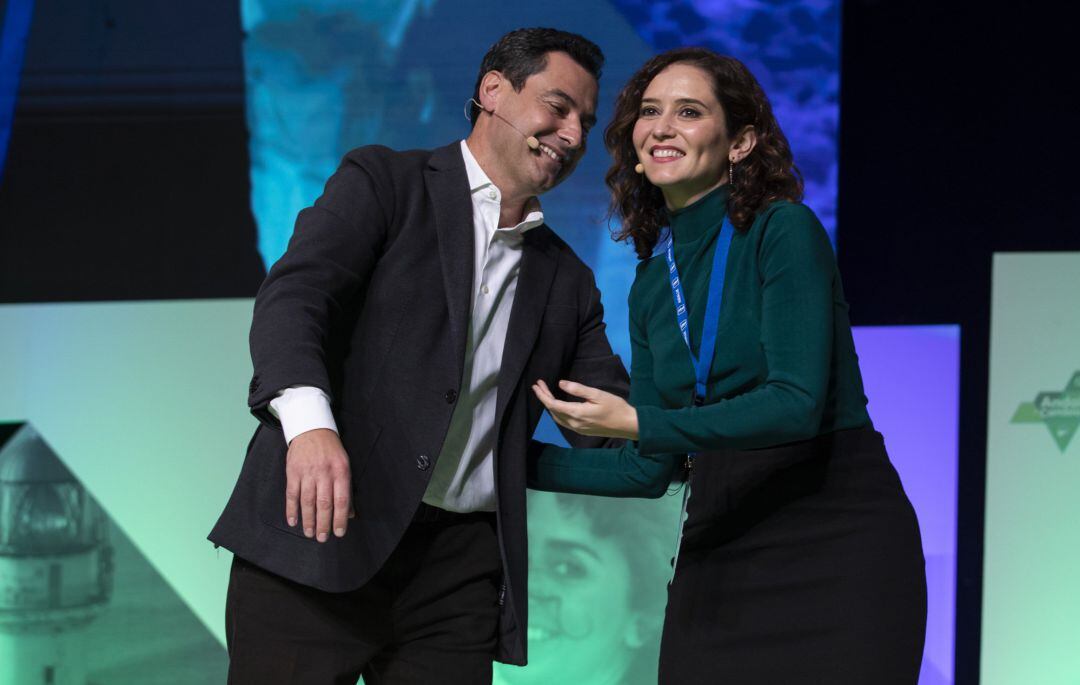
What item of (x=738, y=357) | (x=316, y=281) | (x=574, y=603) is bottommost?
(x=574, y=603)

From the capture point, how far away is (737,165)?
1930 mm

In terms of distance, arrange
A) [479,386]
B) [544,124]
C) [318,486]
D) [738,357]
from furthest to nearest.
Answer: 1. [544,124]
2. [479,386]
3. [738,357]
4. [318,486]

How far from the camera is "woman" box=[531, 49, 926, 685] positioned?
164 cm

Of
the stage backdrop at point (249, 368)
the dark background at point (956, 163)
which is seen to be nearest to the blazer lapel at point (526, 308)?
the stage backdrop at point (249, 368)

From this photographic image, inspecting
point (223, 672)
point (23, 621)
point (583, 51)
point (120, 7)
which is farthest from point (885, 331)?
point (23, 621)

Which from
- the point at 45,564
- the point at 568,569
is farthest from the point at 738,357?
the point at 45,564

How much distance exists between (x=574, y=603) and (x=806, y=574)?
176 centimetres

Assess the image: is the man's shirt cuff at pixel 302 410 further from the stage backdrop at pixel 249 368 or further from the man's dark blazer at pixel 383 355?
the stage backdrop at pixel 249 368

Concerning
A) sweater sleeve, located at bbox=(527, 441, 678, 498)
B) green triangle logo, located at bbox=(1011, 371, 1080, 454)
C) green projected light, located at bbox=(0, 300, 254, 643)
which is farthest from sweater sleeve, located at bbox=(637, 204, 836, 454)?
green triangle logo, located at bbox=(1011, 371, 1080, 454)

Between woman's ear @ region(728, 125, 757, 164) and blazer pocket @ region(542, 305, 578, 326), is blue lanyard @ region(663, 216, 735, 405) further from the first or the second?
blazer pocket @ region(542, 305, 578, 326)

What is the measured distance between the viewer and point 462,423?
2021 millimetres

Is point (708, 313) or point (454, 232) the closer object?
point (708, 313)

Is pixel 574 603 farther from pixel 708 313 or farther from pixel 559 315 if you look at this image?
pixel 708 313

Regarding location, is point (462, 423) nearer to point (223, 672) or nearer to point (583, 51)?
point (583, 51)
